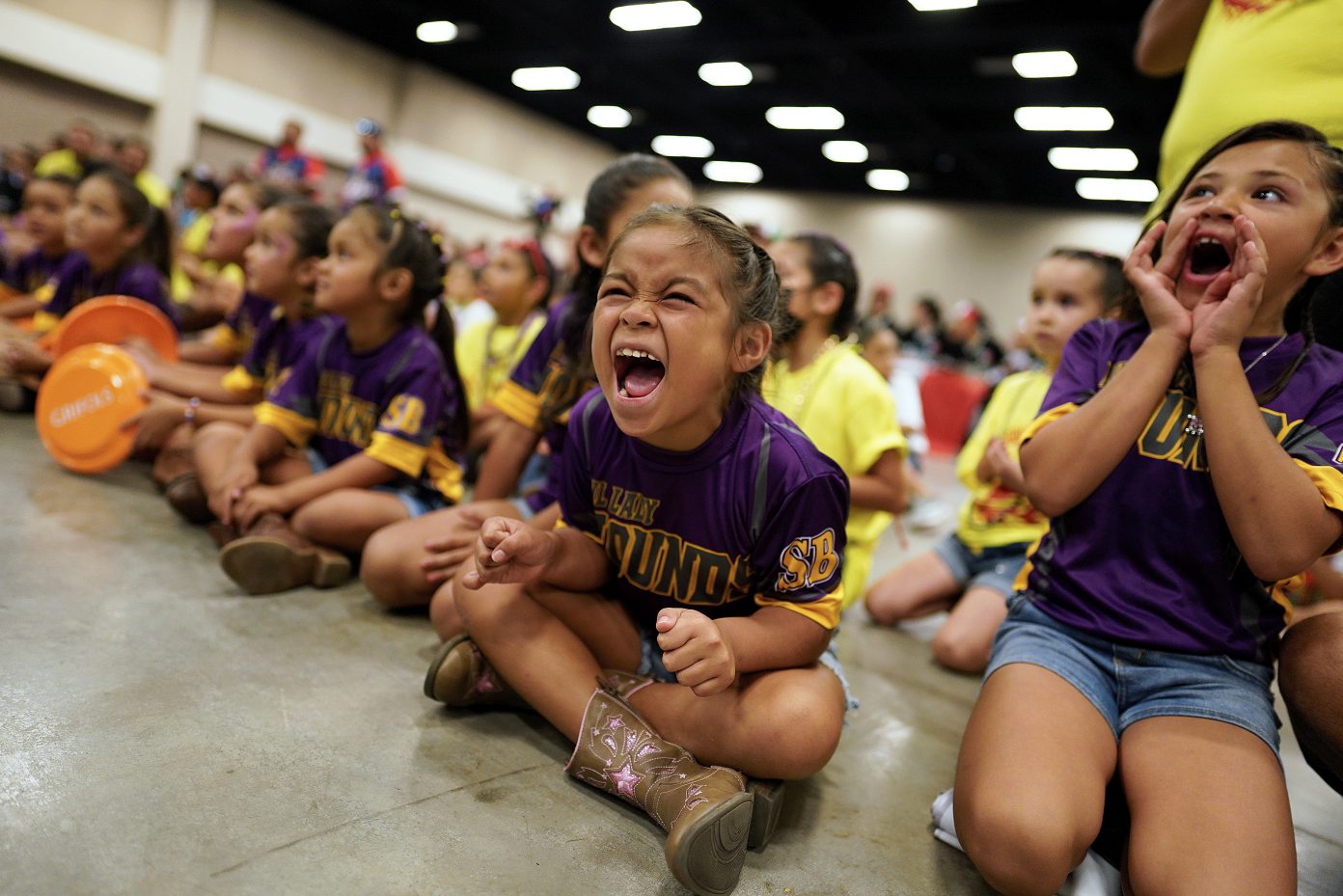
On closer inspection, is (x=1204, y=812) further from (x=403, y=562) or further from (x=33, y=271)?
(x=33, y=271)

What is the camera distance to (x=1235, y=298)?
1245 millimetres

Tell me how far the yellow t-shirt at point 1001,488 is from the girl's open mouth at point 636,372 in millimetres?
1399

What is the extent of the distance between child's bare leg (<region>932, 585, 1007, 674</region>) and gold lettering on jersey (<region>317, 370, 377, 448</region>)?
1656mm

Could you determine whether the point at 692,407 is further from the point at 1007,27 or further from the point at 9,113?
the point at 9,113

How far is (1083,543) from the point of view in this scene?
1.40 metres

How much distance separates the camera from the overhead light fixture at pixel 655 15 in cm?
813

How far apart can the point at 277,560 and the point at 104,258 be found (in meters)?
2.25

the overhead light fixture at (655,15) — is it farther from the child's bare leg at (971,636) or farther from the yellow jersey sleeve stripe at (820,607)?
the yellow jersey sleeve stripe at (820,607)

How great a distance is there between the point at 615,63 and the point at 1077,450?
10045mm

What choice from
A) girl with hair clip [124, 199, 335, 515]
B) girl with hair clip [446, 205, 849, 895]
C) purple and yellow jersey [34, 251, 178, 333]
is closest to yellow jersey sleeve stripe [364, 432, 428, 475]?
girl with hair clip [124, 199, 335, 515]

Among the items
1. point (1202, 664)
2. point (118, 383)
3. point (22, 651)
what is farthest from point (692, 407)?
point (118, 383)

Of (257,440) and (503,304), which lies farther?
(503,304)

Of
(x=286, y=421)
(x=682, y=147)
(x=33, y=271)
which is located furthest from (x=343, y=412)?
(x=682, y=147)

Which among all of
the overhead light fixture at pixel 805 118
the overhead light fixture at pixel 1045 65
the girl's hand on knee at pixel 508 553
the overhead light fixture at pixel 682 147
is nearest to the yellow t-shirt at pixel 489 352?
the girl's hand on knee at pixel 508 553
